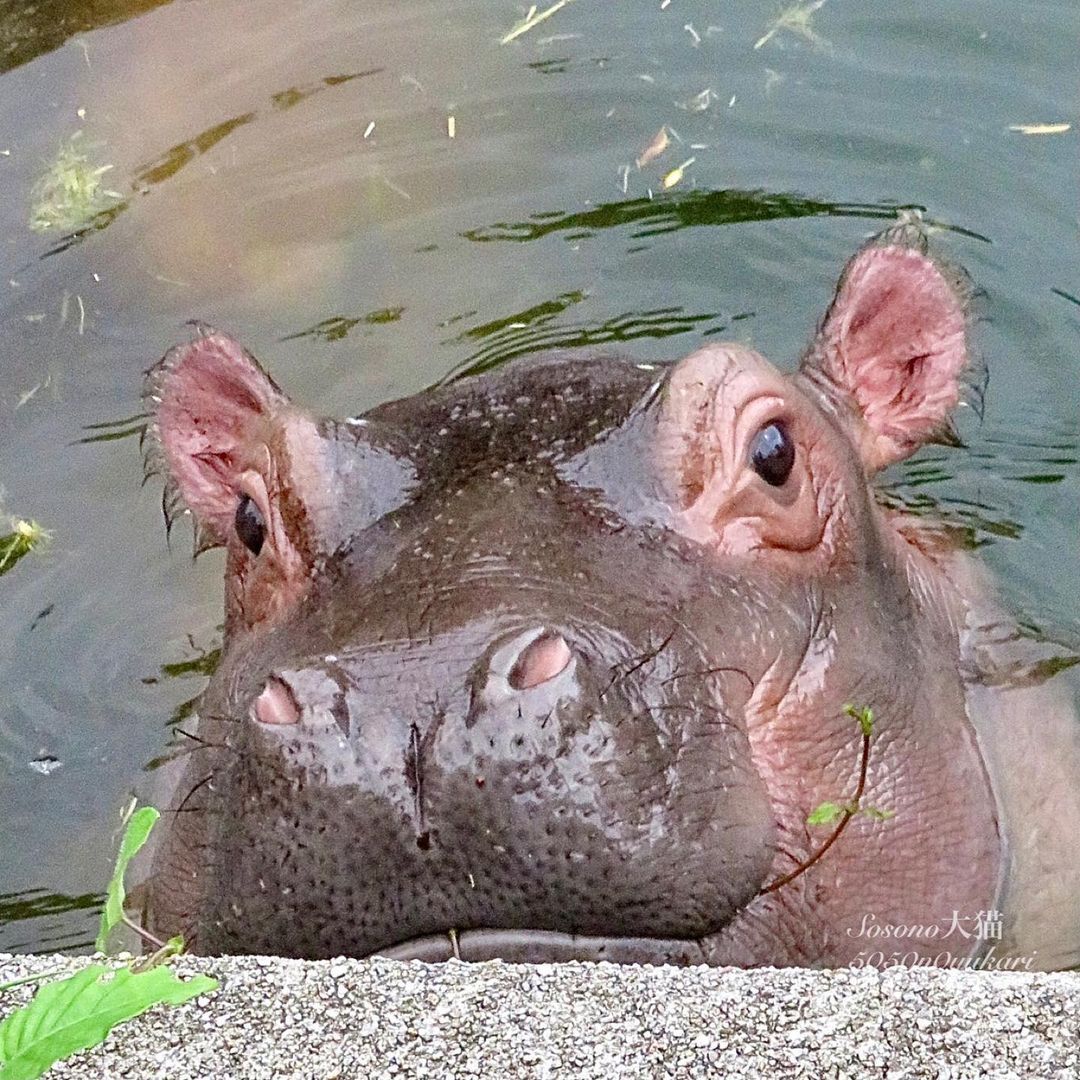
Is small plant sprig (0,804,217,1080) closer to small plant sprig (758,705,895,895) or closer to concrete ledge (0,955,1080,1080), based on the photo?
concrete ledge (0,955,1080,1080)

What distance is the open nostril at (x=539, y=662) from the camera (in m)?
2.25

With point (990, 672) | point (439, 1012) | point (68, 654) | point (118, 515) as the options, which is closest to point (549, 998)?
point (439, 1012)

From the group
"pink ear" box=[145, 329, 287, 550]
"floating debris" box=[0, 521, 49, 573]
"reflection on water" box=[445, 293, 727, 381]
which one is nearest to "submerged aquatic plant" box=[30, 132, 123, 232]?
"floating debris" box=[0, 521, 49, 573]

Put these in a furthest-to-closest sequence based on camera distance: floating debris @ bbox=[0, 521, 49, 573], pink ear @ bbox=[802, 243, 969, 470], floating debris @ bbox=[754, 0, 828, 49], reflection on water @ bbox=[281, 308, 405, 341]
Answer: floating debris @ bbox=[754, 0, 828, 49], reflection on water @ bbox=[281, 308, 405, 341], floating debris @ bbox=[0, 521, 49, 573], pink ear @ bbox=[802, 243, 969, 470]

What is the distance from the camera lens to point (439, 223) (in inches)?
230

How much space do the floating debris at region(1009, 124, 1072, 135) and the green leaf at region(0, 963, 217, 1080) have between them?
188 inches

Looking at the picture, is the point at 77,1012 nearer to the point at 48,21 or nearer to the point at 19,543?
the point at 19,543

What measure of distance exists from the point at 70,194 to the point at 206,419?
249 centimetres

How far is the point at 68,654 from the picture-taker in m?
4.82

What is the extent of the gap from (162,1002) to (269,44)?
210 inches

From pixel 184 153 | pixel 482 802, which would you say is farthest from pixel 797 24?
pixel 482 802

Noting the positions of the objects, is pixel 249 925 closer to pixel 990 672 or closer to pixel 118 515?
pixel 990 672

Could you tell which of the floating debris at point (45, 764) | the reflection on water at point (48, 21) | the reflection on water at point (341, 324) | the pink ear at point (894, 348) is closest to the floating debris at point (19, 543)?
the floating debris at point (45, 764)

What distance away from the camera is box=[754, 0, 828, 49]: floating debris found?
604 cm
